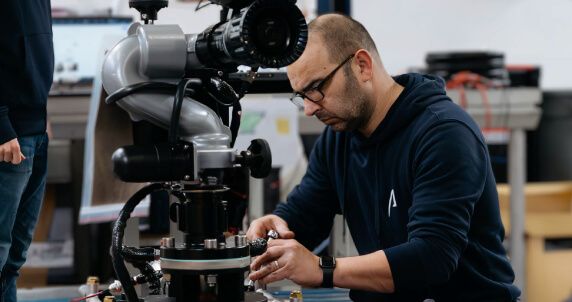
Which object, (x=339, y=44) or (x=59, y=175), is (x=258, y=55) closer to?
(x=339, y=44)

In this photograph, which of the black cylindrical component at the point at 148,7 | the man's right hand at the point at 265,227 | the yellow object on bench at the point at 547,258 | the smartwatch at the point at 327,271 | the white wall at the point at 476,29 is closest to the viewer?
the black cylindrical component at the point at 148,7

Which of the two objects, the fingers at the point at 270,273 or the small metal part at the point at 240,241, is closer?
the small metal part at the point at 240,241

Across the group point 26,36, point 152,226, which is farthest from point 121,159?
point 152,226

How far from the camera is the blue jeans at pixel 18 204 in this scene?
6.32ft

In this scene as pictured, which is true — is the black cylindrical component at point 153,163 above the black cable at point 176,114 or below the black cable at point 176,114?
below

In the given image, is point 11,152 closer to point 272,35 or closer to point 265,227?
point 265,227

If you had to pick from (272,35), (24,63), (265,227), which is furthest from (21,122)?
(272,35)

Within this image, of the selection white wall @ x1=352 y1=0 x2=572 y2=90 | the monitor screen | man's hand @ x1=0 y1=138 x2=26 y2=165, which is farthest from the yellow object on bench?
man's hand @ x1=0 y1=138 x2=26 y2=165

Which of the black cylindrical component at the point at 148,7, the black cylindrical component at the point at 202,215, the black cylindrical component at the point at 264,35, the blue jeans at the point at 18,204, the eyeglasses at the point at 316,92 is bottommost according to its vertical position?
the blue jeans at the point at 18,204

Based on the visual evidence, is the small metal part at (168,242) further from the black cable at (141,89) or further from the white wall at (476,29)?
the white wall at (476,29)

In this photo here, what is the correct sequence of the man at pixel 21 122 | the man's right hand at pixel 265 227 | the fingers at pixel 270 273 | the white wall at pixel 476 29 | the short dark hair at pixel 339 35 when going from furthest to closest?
the white wall at pixel 476 29 → the man at pixel 21 122 → the short dark hair at pixel 339 35 → the man's right hand at pixel 265 227 → the fingers at pixel 270 273

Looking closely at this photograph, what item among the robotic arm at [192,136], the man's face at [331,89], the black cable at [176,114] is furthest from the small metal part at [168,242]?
the man's face at [331,89]

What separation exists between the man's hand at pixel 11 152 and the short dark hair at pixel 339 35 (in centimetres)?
67

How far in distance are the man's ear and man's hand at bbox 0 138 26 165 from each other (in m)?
0.74
